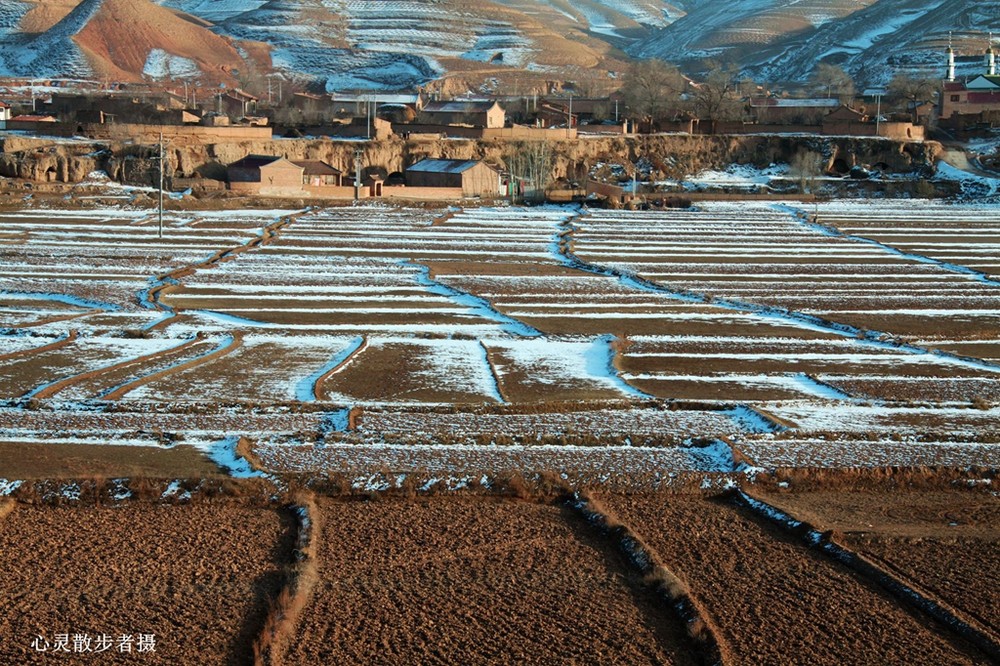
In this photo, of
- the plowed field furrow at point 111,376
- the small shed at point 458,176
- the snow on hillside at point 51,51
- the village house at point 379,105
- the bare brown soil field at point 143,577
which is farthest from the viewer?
the snow on hillside at point 51,51

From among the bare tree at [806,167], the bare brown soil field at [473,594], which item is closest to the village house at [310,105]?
the bare tree at [806,167]

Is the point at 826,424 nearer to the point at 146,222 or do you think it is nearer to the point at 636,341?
the point at 636,341

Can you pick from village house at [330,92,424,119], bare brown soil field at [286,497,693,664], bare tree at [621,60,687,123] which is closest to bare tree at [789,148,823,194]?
bare tree at [621,60,687,123]

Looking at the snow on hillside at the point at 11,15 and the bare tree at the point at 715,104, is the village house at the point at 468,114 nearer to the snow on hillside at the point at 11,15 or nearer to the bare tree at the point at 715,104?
the bare tree at the point at 715,104

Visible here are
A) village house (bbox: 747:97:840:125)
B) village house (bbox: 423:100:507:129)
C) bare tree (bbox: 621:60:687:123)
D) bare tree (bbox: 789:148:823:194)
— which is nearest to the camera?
bare tree (bbox: 789:148:823:194)

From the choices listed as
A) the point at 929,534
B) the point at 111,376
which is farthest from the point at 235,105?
the point at 929,534

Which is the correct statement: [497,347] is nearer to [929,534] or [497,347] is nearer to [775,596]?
[929,534]

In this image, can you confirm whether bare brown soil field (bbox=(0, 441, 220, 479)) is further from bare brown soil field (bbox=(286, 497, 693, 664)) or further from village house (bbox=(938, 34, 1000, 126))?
village house (bbox=(938, 34, 1000, 126))
